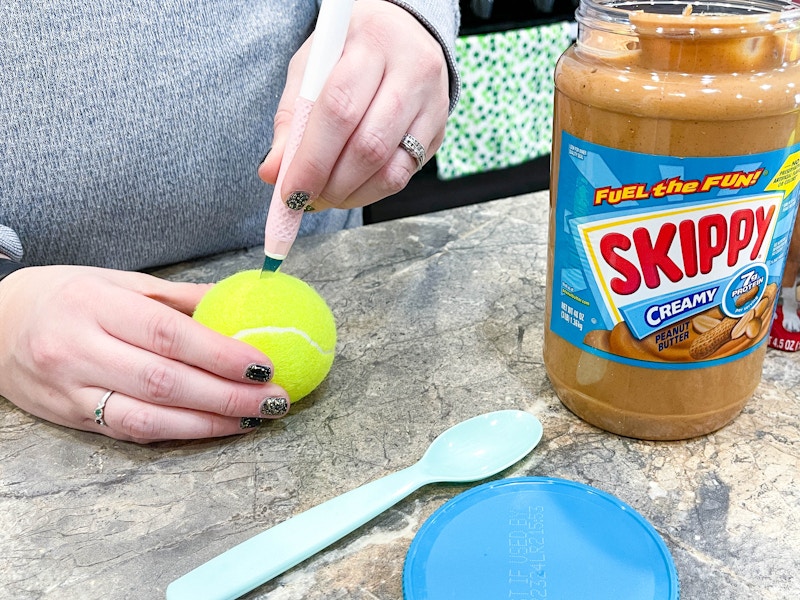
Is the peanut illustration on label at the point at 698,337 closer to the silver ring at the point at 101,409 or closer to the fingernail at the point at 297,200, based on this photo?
the fingernail at the point at 297,200

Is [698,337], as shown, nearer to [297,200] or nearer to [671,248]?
[671,248]

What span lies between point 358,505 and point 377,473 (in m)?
0.06

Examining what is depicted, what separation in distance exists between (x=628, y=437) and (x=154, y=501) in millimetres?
394

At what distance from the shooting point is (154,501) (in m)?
0.54

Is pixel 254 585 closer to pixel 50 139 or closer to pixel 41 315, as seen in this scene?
pixel 41 315

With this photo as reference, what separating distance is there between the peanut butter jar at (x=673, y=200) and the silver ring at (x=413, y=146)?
18 centimetres

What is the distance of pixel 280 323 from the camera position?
59 cm

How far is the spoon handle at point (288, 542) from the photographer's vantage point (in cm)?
45

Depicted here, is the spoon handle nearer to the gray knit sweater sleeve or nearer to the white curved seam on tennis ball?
the white curved seam on tennis ball

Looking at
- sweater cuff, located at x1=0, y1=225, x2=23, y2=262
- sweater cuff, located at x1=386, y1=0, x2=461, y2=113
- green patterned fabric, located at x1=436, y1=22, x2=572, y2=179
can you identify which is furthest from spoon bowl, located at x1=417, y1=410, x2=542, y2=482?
green patterned fabric, located at x1=436, y1=22, x2=572, y2=179

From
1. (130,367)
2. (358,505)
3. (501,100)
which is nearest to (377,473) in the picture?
(358,505)

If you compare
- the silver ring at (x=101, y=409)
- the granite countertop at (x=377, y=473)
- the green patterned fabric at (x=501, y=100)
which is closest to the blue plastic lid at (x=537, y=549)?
the granite countertop at (x=377, y=473)

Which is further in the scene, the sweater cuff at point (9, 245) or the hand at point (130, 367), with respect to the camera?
the sweater cuff at point (9, 245)

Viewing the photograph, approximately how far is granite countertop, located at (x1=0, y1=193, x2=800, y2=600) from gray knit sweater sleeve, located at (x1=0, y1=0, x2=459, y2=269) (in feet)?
0.84
